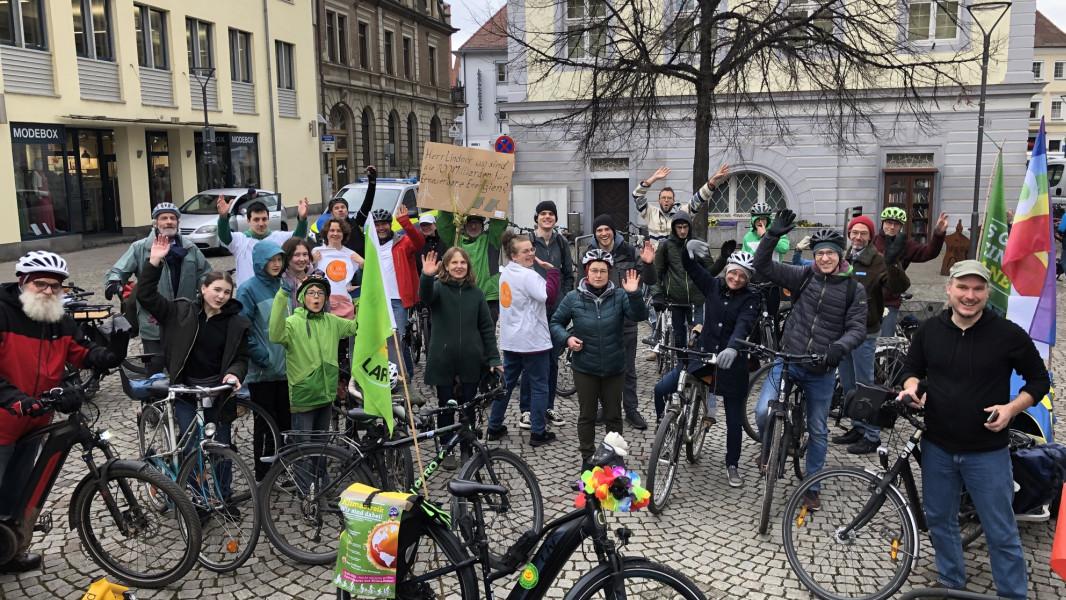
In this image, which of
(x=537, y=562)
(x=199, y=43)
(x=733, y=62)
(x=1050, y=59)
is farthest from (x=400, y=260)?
(x=1050, y=59)

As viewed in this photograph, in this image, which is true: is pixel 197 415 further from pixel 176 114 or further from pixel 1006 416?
pixel 176 114

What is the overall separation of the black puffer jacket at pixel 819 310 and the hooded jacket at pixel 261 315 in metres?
3.45

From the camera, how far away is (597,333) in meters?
6.03

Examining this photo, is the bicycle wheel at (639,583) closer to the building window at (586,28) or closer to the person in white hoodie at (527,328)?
the person in white hoodie at (527,328)

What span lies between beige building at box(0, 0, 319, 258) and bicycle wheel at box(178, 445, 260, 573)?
1851 centimetres

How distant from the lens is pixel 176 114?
26.2 metres

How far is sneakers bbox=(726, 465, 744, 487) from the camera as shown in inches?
236

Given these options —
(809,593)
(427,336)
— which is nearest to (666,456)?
Answer: (809,593)

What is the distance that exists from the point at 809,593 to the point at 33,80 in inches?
902

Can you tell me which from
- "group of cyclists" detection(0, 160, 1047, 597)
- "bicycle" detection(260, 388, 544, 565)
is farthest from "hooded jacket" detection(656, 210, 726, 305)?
"bicycle" detection(260, 388, 544, 565)

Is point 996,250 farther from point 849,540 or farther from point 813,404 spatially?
point 849,540

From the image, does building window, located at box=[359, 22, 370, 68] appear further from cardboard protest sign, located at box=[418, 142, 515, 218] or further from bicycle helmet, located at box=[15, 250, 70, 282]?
bicycle helmet, located at box=[15, 250, 70, 282]

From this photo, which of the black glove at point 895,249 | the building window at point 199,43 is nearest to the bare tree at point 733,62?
the black glove at point 895,249

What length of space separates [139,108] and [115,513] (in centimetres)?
2335
